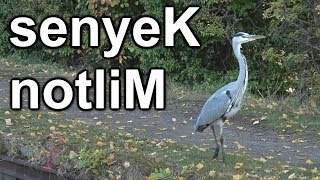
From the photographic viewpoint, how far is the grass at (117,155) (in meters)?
6.09

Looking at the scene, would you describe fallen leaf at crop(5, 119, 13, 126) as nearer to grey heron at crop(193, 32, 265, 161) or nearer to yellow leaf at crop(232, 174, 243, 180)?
grey heron at crop(193, 32, 265, 161)

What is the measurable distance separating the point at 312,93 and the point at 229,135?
12.4 feet

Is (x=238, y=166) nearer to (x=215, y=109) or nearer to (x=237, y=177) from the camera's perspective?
(x=237, y=177)

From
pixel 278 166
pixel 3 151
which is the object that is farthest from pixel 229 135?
pixel 3 151

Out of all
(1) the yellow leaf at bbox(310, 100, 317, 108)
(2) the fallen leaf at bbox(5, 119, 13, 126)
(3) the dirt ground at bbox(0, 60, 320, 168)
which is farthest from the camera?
(1) the yellow leaf at bbox(310, 100, 317, 108)

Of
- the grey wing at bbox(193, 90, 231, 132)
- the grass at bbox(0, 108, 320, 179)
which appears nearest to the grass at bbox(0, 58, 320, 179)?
the grass at bbox(0, 108, 320, 179)

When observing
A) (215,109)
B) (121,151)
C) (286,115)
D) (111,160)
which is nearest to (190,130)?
(286,115)

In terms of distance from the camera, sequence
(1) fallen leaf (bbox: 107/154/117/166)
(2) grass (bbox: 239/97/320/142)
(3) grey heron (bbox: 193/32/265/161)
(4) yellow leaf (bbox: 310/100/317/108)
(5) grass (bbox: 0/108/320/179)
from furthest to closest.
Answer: (4) yellow leaf (bbox: 310/100/317/108) → (2) grass (bbox: 239/97/320/142) → (1) fallen leaf (bbox: 107/154/117/166) → (5) grass (bbox: 0/108/320/179) → (3) grey heron (bbox: 193/32/265/161)

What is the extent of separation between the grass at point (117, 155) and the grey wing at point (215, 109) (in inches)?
15.9

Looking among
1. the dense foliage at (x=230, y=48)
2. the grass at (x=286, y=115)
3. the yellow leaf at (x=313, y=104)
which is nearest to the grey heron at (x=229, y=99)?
the grass at (x=286, y=115)

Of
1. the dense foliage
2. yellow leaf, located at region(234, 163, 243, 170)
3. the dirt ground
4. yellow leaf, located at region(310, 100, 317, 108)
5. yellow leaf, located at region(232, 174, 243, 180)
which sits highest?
the dense foliage

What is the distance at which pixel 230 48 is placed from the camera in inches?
539

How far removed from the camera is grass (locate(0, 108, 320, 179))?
609cm

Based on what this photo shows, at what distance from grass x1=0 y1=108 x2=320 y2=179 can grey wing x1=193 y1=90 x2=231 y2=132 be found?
404 mm
